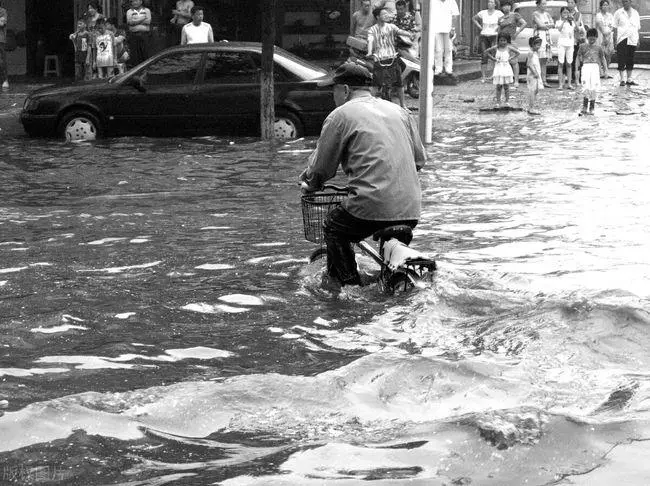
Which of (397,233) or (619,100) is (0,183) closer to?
(397,233)

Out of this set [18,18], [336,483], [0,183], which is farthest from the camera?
[18,18]

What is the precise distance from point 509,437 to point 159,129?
14.8 metres

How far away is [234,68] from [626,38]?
1234 centimetres

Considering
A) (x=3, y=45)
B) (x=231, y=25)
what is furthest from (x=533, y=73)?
(x=3, y=45)

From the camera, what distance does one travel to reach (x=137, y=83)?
19359 mm

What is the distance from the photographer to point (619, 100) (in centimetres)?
2622

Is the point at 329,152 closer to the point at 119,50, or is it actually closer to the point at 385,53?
the point at 385,53

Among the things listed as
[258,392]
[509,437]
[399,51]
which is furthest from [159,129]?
[509,437]

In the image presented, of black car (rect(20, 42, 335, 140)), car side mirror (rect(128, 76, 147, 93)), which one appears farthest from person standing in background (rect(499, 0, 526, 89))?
car side mirror (rect(128, 76, 147, 93))

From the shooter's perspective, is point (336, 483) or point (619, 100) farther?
point (619, 100)

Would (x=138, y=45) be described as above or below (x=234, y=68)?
above

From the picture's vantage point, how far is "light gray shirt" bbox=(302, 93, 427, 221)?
856 cm

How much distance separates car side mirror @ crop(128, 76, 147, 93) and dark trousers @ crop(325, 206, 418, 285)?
1091 cm

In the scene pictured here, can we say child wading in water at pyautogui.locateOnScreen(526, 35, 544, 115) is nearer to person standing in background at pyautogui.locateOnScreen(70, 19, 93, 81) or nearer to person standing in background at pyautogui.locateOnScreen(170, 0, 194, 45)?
person standing in background at pyautogui.locateOnScreen(170, 0, 194, 45)
